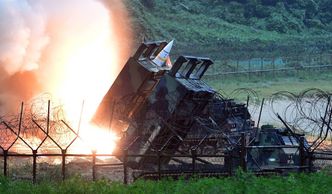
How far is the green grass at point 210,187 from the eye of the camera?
901cm

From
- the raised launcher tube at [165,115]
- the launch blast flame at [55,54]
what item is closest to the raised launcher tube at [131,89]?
the raised launcher tube at [165,115]

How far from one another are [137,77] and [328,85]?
2662cm

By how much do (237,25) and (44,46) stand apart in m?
42.8

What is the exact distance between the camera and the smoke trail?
2364 cm

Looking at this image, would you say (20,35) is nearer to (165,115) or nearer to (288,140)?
(165,115)

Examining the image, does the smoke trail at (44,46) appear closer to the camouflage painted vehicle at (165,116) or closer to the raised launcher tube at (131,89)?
the raised launcher tube at (131,89)

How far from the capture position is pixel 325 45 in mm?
57375

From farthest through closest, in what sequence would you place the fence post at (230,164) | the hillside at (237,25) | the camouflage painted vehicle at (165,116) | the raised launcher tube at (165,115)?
the hillside at (237,25), the raised launcher tube at (165,115), the camouflage painted vehicle at (165,116), the fence post at (230,164)

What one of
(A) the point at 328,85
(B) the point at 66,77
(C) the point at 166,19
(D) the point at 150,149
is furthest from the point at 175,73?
(C) the point at 166,19

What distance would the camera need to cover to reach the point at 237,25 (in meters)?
65.7

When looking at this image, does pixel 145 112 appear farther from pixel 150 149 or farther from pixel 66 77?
pixel 66 77

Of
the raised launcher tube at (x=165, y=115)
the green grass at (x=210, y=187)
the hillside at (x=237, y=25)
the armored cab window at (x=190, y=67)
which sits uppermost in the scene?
the hillside at (x=237, y=25)

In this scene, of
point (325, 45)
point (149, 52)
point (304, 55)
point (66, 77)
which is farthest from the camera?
point (325, 45)

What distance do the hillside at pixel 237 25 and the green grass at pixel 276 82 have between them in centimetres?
793
